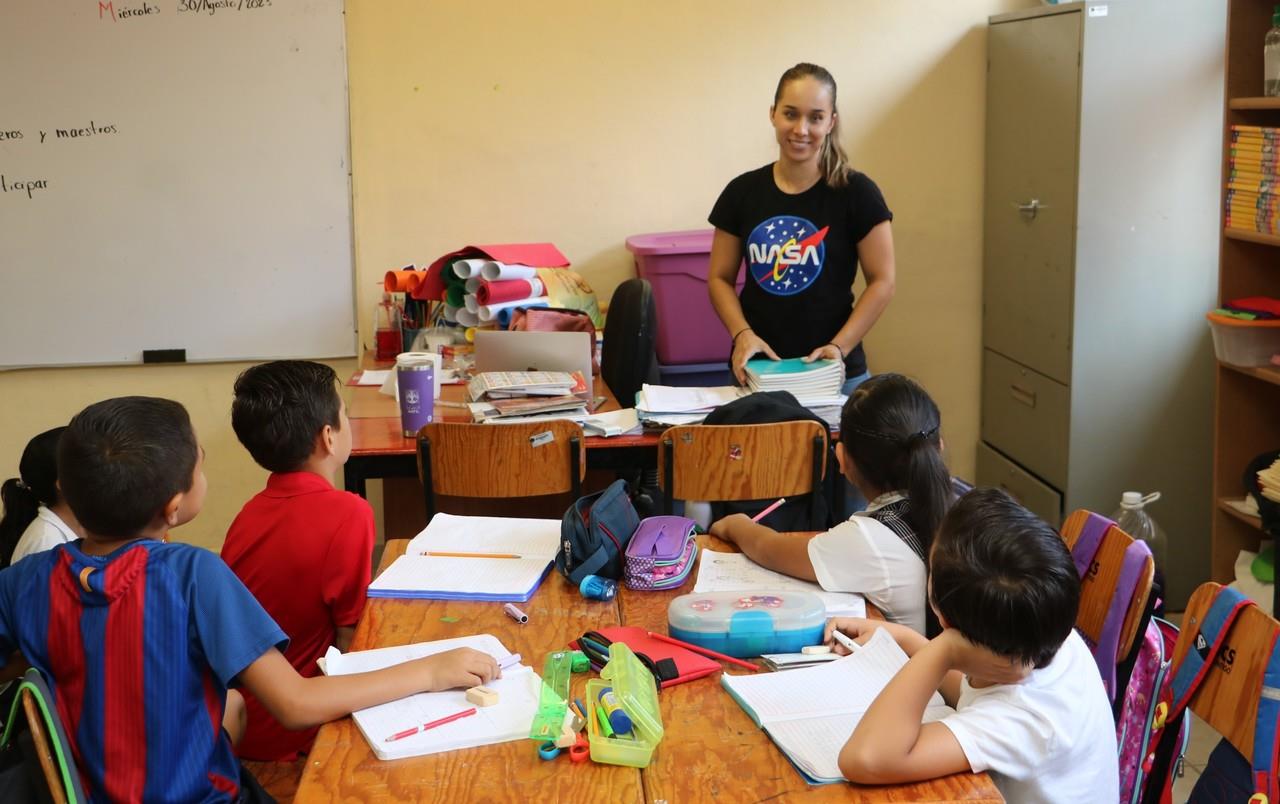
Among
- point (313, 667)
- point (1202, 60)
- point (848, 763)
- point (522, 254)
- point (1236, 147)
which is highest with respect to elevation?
point (1202, 60)

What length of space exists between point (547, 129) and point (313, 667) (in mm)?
2686

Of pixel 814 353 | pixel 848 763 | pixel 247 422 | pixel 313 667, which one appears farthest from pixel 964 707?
pixel 814 353

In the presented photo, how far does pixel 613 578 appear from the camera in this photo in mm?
1975

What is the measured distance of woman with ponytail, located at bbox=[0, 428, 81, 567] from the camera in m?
2.30

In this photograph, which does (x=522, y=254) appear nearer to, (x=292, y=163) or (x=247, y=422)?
(x=292, y=163)

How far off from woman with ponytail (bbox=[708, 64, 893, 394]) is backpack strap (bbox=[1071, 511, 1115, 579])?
1212 millimetres

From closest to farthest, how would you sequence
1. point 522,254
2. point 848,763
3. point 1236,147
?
point 848,763 < point 1236,147 < point 522,254

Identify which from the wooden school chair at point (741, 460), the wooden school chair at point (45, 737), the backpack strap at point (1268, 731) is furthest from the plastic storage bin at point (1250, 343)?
the wooden school chair at point (45, 737)

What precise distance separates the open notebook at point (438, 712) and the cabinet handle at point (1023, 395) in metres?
2.85

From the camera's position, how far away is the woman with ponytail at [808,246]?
3266mm

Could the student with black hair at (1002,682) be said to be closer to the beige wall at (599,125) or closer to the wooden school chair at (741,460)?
the wooden school chair at (741,460)

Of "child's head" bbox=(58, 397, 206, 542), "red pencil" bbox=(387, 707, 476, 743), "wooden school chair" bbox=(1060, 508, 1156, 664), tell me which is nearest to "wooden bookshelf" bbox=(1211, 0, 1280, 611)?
"wooden school chair" bbox=(1060, 508, 1156, 664)

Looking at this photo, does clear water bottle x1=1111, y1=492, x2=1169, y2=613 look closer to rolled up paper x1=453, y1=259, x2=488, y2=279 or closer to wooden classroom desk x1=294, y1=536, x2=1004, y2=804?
rolled up paper x1=453, y1=259, x2=488, y2=279

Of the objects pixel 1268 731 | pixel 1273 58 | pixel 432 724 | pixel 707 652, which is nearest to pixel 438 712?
pixel 432 724
